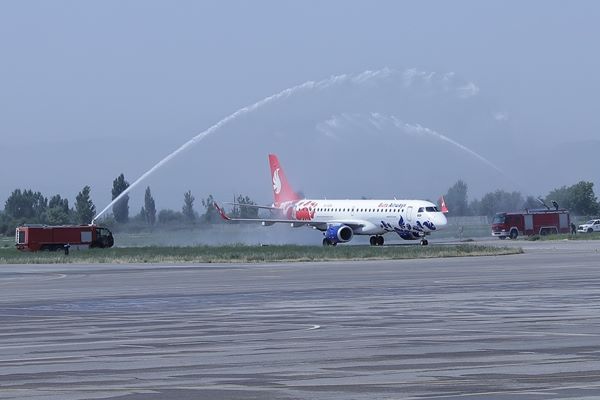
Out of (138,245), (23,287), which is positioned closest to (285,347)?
(23,287)

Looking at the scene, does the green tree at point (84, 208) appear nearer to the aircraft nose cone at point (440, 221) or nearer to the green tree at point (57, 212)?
the green tree at point (57, 212)

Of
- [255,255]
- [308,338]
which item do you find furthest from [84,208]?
[308,338]

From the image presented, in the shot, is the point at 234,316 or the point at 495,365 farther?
the point at 234,316

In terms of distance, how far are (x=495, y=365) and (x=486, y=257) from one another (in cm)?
5093

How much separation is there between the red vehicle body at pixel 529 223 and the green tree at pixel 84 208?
125ft

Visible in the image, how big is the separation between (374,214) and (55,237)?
2425cm

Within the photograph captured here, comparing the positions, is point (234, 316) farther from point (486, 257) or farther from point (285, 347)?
point (486, 257)

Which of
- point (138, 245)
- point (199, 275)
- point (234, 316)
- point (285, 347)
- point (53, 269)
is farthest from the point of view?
point (138, 245)

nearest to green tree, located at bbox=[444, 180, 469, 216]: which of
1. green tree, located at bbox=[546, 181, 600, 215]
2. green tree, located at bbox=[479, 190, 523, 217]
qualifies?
green tree, located at bbox=[479, 190, 523, 217]

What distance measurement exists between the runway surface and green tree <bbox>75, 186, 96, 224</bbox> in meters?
77.1

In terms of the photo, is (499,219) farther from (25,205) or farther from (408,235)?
(25,205)

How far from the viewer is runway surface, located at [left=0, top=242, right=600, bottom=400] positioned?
17266 mm

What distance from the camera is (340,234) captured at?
9950 cm

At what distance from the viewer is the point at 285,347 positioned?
22.7m
